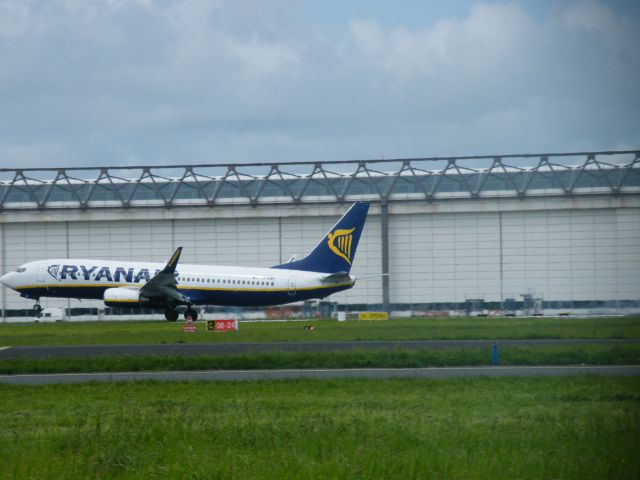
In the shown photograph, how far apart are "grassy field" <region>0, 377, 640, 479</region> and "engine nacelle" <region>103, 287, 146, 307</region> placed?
41.2 metres

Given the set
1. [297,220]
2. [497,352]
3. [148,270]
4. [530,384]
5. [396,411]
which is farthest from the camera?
[297,220]

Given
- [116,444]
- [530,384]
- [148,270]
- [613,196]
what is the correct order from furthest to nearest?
[613,196] < [148,270] < [530,384] < [116,444]

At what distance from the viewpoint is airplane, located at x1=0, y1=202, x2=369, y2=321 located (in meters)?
67.5

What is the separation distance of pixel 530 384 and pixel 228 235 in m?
59.1

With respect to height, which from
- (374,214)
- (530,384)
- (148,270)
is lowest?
(530,384)

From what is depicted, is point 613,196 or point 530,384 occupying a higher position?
point 613,196

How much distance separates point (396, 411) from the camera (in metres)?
18.9

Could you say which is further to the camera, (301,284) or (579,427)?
(301,284)

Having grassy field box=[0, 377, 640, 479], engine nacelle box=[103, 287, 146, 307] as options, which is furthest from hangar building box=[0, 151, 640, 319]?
grassy field box=[0, 377, 640, 479]

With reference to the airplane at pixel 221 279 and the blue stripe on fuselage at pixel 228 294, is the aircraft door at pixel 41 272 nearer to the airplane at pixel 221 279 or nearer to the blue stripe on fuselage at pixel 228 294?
the airplane at pixel 221 279

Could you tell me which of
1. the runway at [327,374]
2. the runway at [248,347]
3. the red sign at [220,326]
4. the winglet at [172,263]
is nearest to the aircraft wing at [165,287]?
the winglet at [172,263]

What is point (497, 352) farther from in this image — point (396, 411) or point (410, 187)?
point (410, 187)

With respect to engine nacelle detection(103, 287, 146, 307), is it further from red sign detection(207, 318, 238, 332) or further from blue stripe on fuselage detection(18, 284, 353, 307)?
red sign detection(207, 318, 238, 332)

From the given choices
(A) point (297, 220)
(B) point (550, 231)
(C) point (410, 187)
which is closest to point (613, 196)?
(B) point (550, 231)
